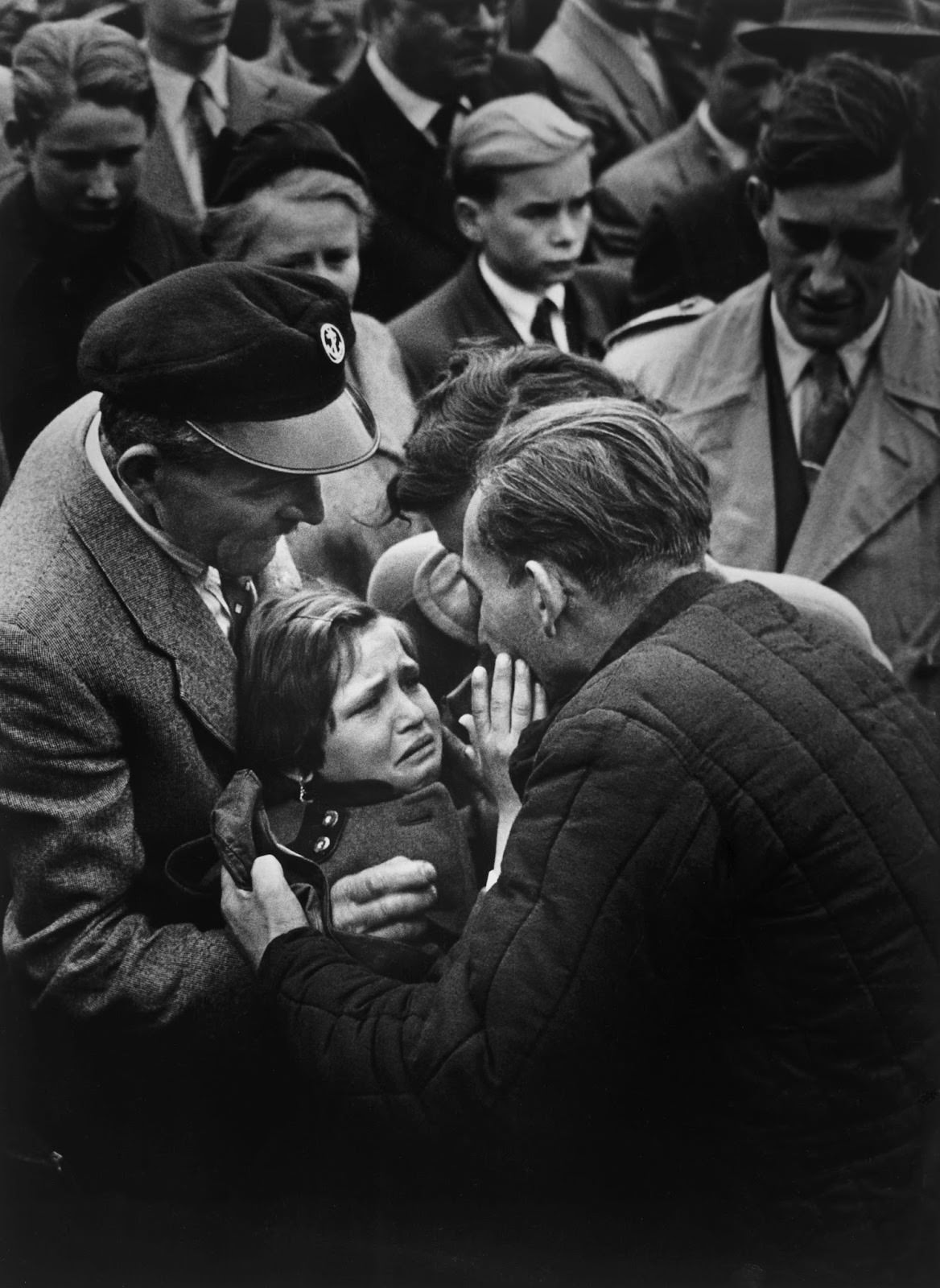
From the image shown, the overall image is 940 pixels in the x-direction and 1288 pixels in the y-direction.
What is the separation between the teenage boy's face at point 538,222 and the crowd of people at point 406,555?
0.4 inches

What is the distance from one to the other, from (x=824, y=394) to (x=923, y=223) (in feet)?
1.59

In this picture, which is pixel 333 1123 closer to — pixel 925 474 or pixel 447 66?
pixel 925 474

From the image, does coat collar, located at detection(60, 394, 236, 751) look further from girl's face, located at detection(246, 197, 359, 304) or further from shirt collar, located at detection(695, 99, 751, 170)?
shirt collar, located at detection(695, 99, 751, 170)

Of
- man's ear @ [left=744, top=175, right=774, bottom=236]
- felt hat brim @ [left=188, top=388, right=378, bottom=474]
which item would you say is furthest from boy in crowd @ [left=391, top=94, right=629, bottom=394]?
man's ear @ [left=744, top=175, right=774, bottom=236]

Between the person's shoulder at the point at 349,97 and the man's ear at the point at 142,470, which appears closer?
the man's ear at the point at 142,470

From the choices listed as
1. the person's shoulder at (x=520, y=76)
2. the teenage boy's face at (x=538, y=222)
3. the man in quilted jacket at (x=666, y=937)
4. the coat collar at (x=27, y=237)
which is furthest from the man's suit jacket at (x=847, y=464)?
the coat collar at (x=27, y=237)

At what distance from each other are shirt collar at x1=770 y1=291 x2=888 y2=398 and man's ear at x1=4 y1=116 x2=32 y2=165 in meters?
1.98

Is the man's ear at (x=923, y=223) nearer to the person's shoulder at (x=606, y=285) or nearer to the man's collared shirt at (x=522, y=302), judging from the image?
the person's shoulder at (x=606, y=285)

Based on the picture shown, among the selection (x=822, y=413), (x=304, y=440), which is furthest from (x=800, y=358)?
(x=304, y=440)

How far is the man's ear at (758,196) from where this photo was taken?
3727mm

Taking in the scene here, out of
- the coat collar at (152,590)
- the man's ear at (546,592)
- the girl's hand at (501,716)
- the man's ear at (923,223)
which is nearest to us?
the man's ear at (546,592)

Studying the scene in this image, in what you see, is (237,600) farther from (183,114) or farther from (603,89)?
(603,89)

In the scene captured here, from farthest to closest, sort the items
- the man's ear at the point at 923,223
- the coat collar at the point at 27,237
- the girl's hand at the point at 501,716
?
the coat collar at the point at 27,237, the man's ear at the point at 923,223, the girl's hand at the point at 501,716

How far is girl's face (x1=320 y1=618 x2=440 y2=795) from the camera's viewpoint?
3.61m
